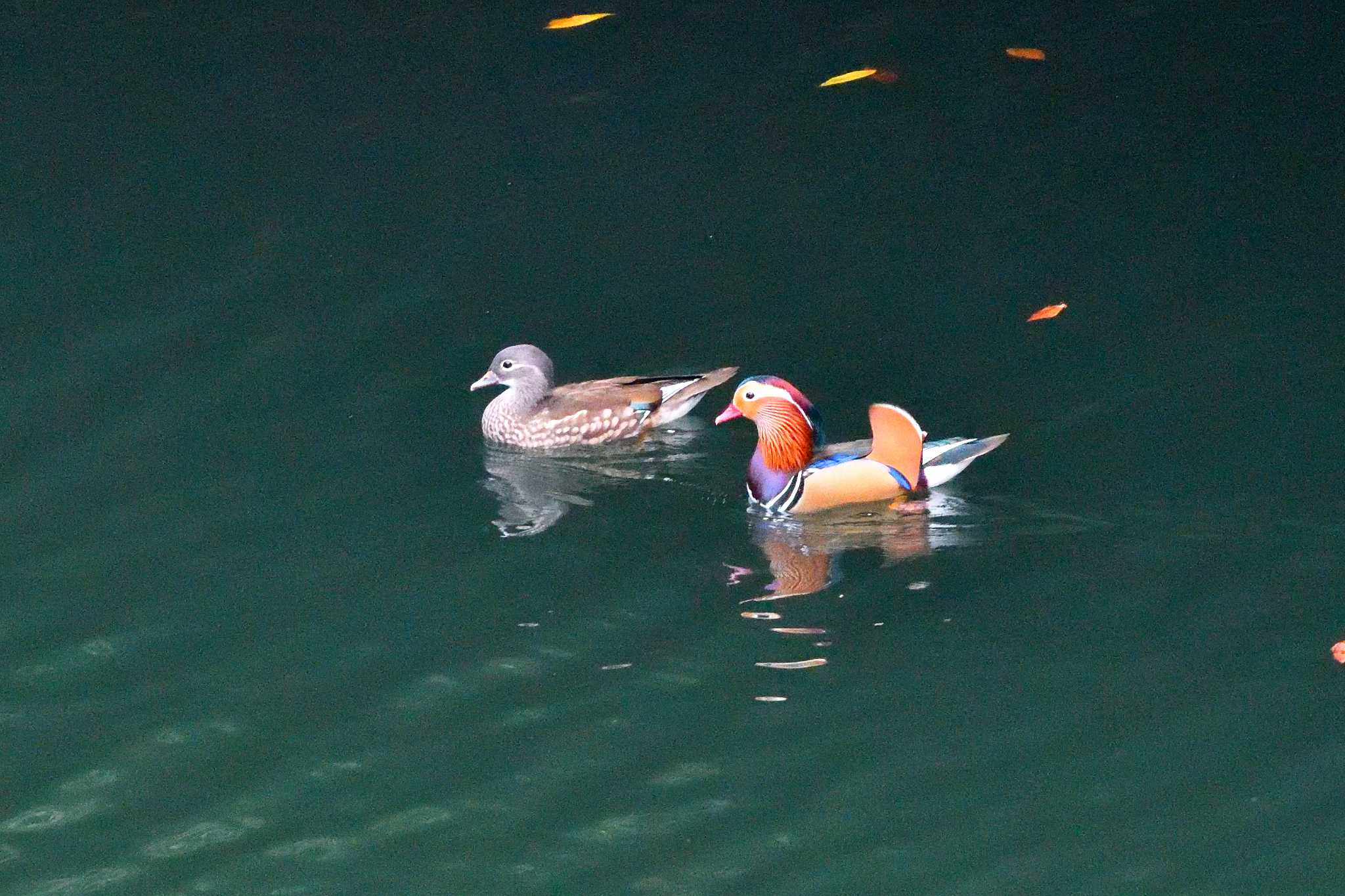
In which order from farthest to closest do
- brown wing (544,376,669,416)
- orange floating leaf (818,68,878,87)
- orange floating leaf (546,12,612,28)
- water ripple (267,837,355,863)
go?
orange floating leaf (546,12,612,28) < orange floating leaf (818,68,878,87) < brown wing (544,376,669,416) < water ripple (267,837,355,863)

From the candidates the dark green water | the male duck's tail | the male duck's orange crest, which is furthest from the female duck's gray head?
the male duck's tail

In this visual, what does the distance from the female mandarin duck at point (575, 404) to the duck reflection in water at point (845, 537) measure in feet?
3.99

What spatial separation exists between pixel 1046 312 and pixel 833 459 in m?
2.17

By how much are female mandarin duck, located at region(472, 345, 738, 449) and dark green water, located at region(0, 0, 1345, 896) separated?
0.57 ft

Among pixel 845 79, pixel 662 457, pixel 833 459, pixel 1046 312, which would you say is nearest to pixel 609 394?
pixel 662 457

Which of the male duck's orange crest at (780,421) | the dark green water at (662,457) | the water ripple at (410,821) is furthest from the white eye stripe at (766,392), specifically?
the water ripple at (410,821)

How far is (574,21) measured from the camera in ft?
36.8

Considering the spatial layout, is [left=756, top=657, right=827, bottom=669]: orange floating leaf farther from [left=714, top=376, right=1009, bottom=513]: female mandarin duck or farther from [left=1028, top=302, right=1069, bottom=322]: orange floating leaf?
[left=1028, top=302, right=1069, bottom=322]: orange floating leaf

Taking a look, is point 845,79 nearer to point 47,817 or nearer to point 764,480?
point 764,480

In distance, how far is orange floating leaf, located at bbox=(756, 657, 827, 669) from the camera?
227 inches

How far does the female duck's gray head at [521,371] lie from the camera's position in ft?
27.9

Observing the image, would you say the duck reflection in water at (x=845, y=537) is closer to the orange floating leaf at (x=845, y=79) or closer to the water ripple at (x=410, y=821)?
the water ripple at (x=410, y=821)

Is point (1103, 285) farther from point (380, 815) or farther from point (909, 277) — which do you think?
point (380, 815)

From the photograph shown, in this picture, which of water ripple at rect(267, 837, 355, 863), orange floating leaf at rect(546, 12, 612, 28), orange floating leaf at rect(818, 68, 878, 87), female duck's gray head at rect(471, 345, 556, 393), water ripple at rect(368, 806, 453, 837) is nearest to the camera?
water ripple at rect(267, 837, 355, 863)
